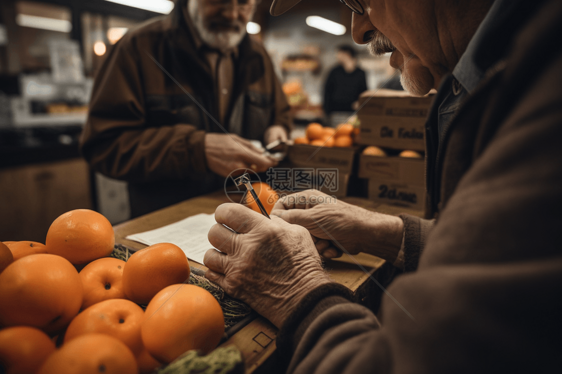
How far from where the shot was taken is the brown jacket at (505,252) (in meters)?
0.32

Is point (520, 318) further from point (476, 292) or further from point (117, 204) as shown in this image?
point (117, 204)

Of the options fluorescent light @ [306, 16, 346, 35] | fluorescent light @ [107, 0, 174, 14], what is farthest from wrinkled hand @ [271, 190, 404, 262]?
fluorescent light @ [306, 16, 346, 35]

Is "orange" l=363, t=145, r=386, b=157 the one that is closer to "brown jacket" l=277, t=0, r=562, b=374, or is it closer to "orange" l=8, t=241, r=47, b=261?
Answer: "brown jacket" l=277, t=0, r=562, b=374

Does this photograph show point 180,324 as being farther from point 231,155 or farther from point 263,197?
point 231,155

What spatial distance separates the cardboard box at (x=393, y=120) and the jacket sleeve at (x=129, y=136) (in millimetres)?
833

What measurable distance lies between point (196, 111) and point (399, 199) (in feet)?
3.96

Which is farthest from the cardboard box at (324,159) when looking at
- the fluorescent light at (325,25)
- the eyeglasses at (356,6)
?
the fluorescent light at (325,25)

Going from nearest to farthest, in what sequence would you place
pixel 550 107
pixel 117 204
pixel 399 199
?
pixel 550 107
pixel 399 199
pixel 117 204

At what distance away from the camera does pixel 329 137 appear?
1.81 meters

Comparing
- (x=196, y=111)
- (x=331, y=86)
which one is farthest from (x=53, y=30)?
(x=331, y=86)

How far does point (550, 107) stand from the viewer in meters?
0.31

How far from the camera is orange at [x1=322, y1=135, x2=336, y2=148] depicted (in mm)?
1721

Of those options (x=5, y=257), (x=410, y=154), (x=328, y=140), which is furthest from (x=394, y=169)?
(x=5, y=257)

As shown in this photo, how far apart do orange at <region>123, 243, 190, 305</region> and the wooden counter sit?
0.17 m
